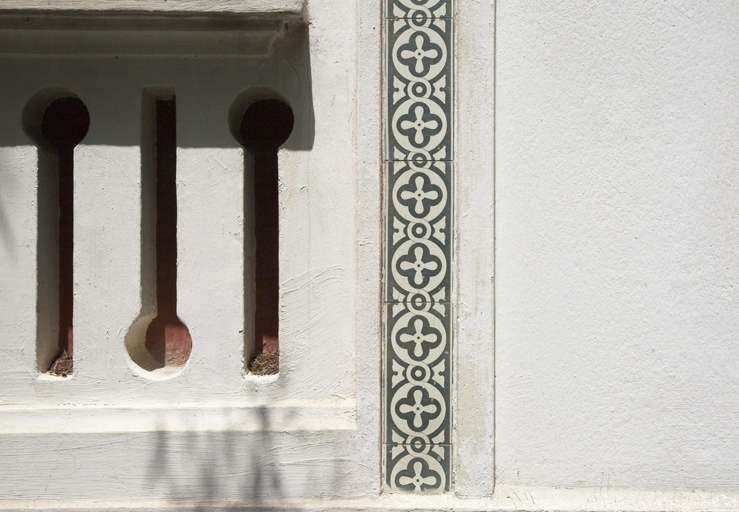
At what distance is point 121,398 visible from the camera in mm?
2336

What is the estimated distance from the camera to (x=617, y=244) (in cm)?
235

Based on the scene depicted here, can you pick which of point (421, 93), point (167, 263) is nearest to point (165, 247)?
point (167, 263)

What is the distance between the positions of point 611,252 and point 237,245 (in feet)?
4.29

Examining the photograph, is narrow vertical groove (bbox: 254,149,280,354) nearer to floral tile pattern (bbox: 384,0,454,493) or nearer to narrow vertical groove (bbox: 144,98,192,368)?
narrow vertical groove (bbox: 144,98,192,368)

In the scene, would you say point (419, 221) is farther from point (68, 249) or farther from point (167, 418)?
point (68, 249)


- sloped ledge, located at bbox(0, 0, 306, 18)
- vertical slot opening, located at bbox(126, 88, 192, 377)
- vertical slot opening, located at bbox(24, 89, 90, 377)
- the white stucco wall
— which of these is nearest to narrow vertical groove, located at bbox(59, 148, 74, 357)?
vertical slot opening, located at bbox(24, 89, 90, 377)

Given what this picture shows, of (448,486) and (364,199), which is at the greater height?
(364,199)

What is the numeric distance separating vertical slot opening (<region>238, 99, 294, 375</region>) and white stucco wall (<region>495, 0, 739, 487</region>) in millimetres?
818

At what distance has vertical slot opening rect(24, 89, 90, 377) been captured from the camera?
238cm

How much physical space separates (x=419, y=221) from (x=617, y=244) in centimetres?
71

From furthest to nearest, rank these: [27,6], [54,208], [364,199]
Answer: [54,208] → [364,199] → [27,6]

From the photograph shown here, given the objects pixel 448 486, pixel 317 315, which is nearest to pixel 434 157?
pixel 317 315

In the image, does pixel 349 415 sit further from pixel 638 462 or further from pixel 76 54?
pixel 76 54

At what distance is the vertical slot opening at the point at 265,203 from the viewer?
2523 millimetres
